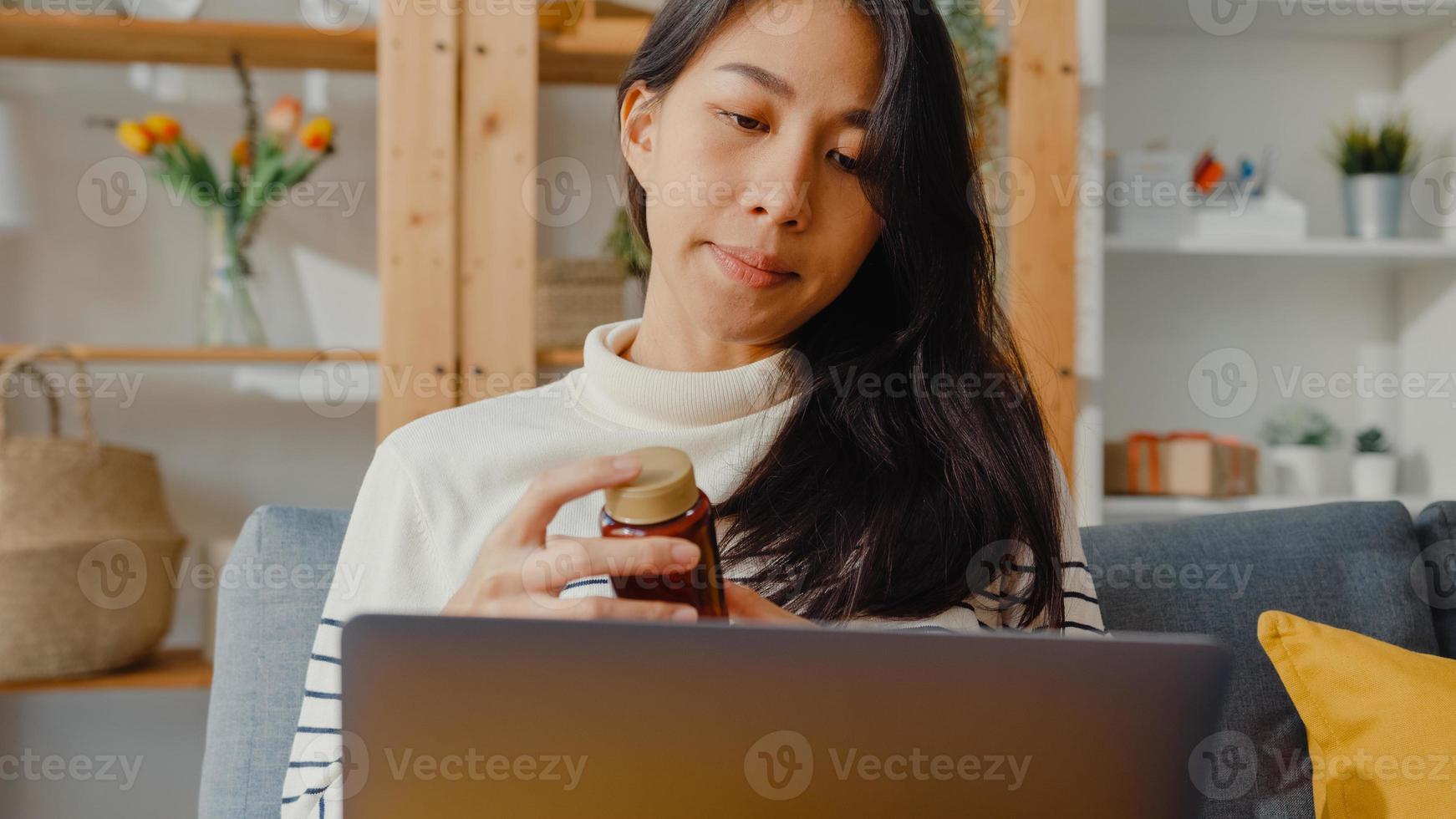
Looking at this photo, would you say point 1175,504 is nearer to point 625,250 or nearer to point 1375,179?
point 1375,179

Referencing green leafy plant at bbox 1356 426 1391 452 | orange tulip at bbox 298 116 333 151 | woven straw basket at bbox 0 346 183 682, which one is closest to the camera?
woven straw basket at bbox 0 346 183 682

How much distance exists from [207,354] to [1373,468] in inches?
92.4

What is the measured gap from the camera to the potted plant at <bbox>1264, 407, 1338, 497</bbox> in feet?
8.02

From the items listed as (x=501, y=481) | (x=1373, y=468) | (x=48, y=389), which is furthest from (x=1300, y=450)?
(x=48, y=389)

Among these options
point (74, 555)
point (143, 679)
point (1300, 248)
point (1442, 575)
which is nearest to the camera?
point (1442, 575)

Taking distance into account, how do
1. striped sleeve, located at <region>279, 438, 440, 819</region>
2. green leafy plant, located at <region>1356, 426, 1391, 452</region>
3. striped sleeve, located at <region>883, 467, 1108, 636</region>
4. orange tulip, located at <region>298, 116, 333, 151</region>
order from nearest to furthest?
striped sleeve, located at <region>279, 438, 440, 819</region> → striped sleeve, located at <region>883, 467, 1108, 636</region> → orange tulip, located at <region>298, 116, 333, 151</region> → green leafy plant, located at <region>1356, 426, 1391, 452</region>

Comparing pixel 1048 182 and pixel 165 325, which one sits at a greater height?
pixel 1048 182

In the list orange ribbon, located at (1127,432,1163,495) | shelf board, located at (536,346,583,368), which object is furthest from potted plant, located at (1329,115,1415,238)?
shelf board, located at (536,346,583,368)

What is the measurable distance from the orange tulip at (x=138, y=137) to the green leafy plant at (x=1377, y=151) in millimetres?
2396

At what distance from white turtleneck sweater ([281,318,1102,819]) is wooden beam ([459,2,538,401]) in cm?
107

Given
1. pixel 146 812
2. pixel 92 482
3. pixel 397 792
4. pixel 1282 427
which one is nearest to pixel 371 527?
pixel 397 792

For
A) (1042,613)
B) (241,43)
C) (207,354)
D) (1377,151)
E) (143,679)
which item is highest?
(241,43)

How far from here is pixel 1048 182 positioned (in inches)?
87.4

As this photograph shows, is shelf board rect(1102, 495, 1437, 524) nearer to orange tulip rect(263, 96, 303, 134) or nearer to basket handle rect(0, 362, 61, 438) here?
orange tulip rect(263, 96, 303, 134)
